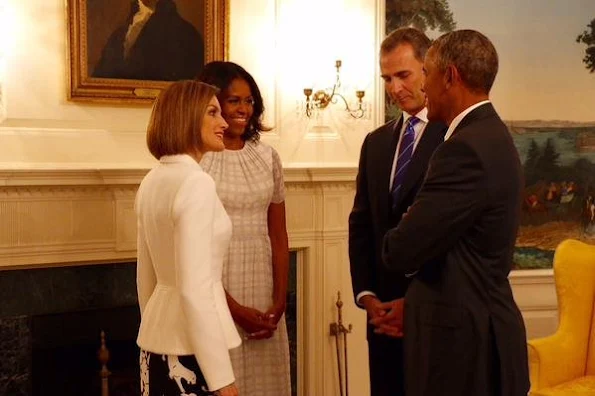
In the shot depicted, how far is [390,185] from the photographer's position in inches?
97.3

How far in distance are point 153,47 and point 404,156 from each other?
165 cm

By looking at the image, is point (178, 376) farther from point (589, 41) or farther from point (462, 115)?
point (589, 41)

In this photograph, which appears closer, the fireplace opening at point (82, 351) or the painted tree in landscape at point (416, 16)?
the fireplace opening at point (82, 351)

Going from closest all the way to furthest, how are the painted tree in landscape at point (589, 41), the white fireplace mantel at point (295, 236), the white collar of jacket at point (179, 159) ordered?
the white collar of jacket at point (179, 159)
the white fireplace mantel at point (295, 236)
the painted tree in landscape at point (589, 41)

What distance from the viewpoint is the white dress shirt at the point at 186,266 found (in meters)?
1.89

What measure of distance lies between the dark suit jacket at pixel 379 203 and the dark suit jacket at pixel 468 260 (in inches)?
14.8

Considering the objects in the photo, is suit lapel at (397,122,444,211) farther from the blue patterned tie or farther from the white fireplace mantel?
the white fireplace mantel

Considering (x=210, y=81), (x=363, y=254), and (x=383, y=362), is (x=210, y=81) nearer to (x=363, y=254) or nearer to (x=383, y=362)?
(x=363, y=254)

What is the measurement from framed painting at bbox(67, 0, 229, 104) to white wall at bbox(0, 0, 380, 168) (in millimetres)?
66

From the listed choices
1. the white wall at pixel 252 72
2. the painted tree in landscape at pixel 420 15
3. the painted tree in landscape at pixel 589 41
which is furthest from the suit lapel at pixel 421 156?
the painted tree in landscape at pixel 589 41

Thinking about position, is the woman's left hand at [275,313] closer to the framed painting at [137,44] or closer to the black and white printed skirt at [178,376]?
the black and white printed skirt at [178,376]

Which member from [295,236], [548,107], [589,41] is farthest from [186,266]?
[589,41]

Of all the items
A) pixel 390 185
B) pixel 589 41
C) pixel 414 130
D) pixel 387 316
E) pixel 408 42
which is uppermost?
pixel 589 41

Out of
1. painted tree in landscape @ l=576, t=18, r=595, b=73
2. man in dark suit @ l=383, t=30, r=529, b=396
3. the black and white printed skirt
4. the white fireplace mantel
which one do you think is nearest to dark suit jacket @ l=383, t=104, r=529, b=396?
man in dark suit @ l=383, t=30, r=529, b=396
